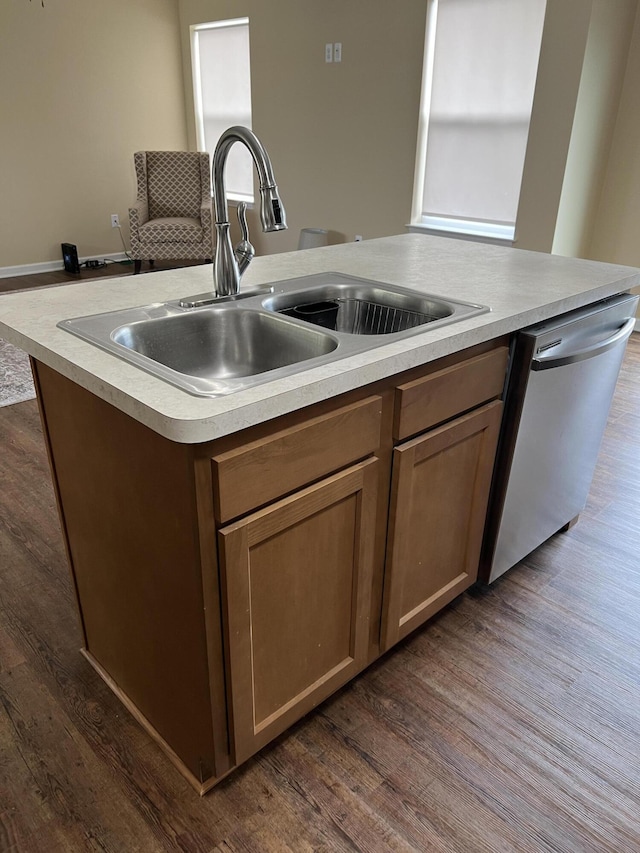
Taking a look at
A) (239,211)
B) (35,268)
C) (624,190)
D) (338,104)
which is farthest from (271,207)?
(35,268)

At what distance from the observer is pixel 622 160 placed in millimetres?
4203

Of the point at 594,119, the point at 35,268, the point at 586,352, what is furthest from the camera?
the point at 35,268

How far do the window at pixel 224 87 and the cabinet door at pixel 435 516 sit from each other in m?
5.05

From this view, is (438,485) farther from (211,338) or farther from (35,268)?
(35,268)

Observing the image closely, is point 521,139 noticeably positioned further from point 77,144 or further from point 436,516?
point 77,144

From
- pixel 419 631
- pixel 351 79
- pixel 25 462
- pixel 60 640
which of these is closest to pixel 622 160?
pixel 351 79

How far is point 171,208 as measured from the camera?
5.71m

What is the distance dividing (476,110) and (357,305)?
10.4ft

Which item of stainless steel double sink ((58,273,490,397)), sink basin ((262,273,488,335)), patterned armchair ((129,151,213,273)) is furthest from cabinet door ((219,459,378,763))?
patterned armchair ((129,151,213,273))

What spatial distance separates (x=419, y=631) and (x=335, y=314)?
923mm

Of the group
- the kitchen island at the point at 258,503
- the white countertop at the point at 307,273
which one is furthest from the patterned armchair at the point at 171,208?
the kitchen island at the point at 258,503

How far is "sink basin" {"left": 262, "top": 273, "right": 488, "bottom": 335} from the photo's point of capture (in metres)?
1.60

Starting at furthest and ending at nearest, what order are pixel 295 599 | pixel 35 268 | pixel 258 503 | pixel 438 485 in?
pixel 35 268 → pixel 438 485 → pixel 295 599 → pixel 258 503

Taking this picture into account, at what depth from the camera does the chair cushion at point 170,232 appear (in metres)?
5.35
